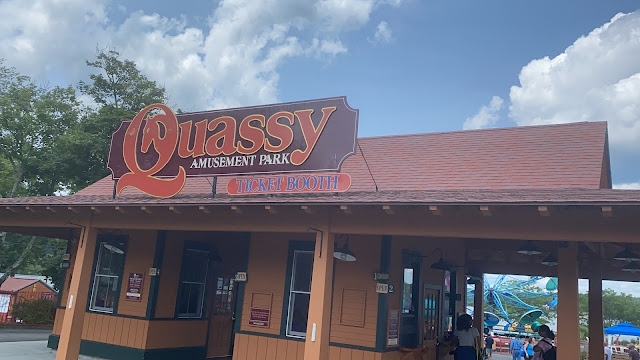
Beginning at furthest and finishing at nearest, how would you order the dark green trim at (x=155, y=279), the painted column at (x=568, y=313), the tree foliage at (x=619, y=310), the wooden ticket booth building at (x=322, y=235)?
the tree foliage at (x=619, y=310)
the dark green trim at (x=155, y=279)
the wooden ticket booth building at (x=322, y=235)
the painted column at (x=568, y=313)

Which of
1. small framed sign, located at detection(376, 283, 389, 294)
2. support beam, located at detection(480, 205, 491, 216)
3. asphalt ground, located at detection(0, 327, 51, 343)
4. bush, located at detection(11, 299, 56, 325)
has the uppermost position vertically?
support beam, located at detection(480, 205, 491, 216)

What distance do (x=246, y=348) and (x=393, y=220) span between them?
4.76 meters

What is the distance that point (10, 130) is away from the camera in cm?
2336

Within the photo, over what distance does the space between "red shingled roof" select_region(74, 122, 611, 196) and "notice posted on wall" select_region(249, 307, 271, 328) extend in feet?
10.1

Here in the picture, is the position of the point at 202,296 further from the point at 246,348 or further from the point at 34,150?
the point at 34,150

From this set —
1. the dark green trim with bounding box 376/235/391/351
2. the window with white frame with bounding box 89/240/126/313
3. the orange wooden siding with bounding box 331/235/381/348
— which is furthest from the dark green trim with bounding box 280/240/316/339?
the window with white frame with bounding box 89/240/126/313

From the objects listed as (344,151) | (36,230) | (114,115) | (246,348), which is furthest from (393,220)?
(114,115)

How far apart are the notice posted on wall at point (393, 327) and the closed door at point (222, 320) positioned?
527 cm

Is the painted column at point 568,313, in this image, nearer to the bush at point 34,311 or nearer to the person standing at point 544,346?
the person standing at point 544,346

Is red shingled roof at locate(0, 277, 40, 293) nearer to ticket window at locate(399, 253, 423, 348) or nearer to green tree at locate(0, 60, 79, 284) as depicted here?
green tree at locate(0, 60, 79, 284)

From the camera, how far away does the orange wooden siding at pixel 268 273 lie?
33.2 ft

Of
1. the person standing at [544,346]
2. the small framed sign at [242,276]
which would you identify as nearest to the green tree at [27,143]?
the small framed sign at [242,276]

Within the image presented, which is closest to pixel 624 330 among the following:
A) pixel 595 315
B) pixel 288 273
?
pixel 595 315

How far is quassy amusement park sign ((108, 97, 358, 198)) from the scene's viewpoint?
345 inches
